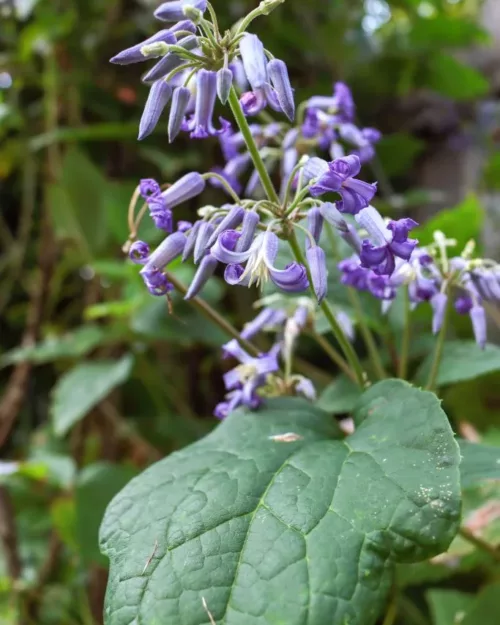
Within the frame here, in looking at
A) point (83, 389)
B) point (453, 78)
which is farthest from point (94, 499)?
point (453, 78)

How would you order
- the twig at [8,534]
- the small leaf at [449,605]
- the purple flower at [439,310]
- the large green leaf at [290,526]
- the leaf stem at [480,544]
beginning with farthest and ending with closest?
the twig at [8,534] → the small leaf at [449,605] → the leaf stem at [480,544] → the purple flower at [439,310] → the large green leaf at [290,526]

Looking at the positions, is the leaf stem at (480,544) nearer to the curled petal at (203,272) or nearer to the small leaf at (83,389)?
the curled petal at (203,272)

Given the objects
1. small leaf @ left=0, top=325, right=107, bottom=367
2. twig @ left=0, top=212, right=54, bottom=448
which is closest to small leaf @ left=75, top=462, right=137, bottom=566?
small leaf @ left=0, top=325, right=107, bottom=367

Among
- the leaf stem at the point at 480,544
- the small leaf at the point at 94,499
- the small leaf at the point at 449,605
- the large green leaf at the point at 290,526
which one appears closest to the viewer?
the large green leaf at the point at 290,526

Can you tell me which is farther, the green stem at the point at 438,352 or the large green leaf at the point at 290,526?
the green stem at the point at 438,352

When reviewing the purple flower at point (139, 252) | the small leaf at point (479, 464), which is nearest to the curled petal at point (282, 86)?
the purple flower at point (139, 252)

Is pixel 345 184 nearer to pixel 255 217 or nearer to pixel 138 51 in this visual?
pixel 255 217

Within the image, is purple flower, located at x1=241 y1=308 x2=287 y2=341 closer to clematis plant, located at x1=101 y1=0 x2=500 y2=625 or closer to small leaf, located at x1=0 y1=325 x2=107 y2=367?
clematis plant, located at x1=101 y1=0 x2=500 y2=625
